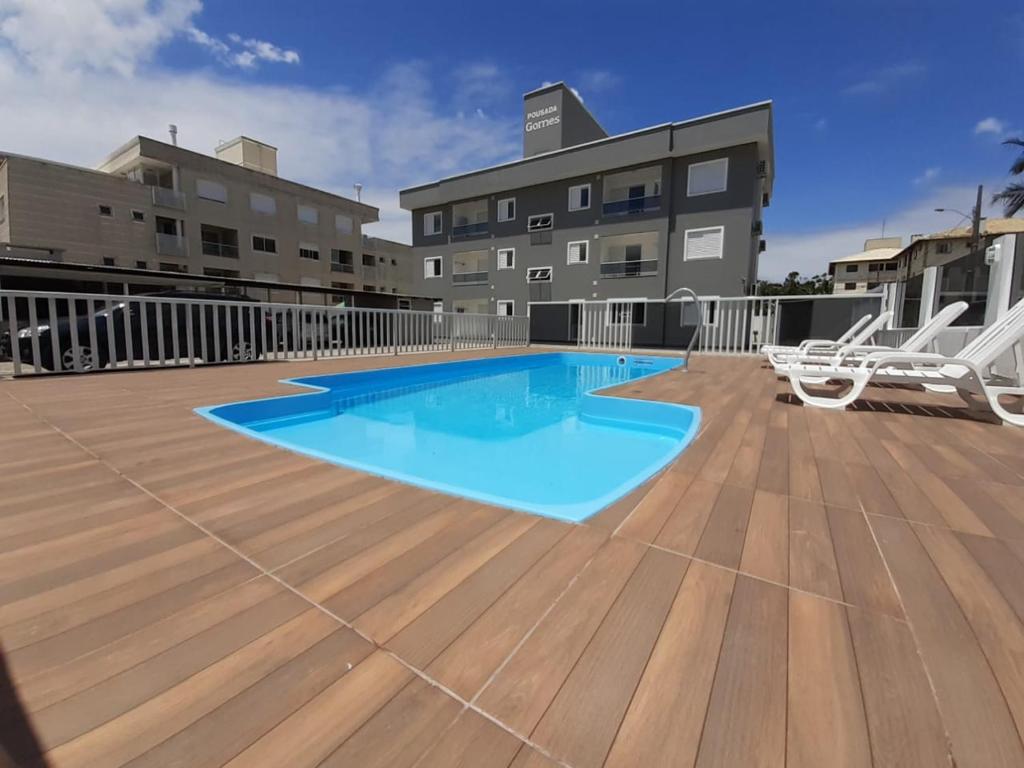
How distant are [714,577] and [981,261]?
799cm

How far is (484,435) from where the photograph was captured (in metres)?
4.66

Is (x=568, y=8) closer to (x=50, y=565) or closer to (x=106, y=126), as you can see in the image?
(x=50, y=565)

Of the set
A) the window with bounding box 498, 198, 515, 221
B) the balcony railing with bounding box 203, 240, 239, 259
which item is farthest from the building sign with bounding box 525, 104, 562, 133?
the balcony railing with bounding box 203, 240, 239, 259

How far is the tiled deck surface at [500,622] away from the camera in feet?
2.60

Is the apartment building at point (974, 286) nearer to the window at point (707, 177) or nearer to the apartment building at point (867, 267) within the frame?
the window at point (707, 177)

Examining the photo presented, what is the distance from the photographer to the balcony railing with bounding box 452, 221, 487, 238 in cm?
2119

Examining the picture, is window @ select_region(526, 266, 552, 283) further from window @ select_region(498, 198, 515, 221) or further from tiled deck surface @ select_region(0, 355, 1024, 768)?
tiled deck surface @ select_region(0, 355, 1024, 768)

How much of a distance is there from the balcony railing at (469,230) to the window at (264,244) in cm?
1106

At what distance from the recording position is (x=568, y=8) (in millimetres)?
12008

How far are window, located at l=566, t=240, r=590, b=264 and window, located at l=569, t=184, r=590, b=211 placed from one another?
1450 millimetres

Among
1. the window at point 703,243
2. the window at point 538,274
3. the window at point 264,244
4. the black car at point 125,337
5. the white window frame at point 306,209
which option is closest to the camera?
the black car at point 125,337

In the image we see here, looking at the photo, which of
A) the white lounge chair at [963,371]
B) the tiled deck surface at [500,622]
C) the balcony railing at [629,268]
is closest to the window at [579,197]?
the balcony railing at [629,268]

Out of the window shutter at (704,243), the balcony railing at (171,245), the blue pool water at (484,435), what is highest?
the balcony railing at (171,245)

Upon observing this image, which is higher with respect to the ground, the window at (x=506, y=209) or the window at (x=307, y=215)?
the window at (x=307, y=215)
